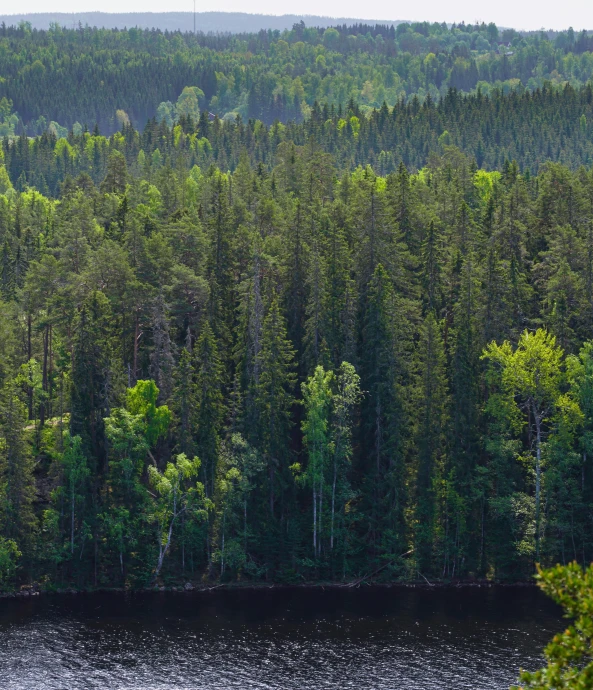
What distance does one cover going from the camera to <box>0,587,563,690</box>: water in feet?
227

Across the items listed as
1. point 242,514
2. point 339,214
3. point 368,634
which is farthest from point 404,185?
point 368,634

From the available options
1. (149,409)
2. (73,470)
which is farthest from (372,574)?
(73,470)

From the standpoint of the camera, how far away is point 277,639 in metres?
75.8

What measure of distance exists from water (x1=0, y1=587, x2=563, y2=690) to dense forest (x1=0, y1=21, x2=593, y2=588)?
13.4ft

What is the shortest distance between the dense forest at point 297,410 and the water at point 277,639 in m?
4.09

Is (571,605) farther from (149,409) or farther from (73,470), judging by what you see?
(149,409)

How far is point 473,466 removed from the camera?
92.1 metres

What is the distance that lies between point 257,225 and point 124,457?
3177cm

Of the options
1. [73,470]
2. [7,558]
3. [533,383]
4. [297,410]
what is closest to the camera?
[7,558]

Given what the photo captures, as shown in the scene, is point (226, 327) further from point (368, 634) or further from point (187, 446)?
point (368, 634)

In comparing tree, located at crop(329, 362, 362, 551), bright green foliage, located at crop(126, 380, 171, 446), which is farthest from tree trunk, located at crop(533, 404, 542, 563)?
bright green foliage, located at crop(126, 380, 171, 446)

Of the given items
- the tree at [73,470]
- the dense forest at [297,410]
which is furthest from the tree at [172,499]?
the tree at [73,470]

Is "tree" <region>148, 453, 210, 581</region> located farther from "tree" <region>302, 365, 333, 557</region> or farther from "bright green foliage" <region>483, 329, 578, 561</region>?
"bright green foliage" <region>483, 329, 578, 561</region>

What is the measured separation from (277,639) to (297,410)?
85.9 feet
